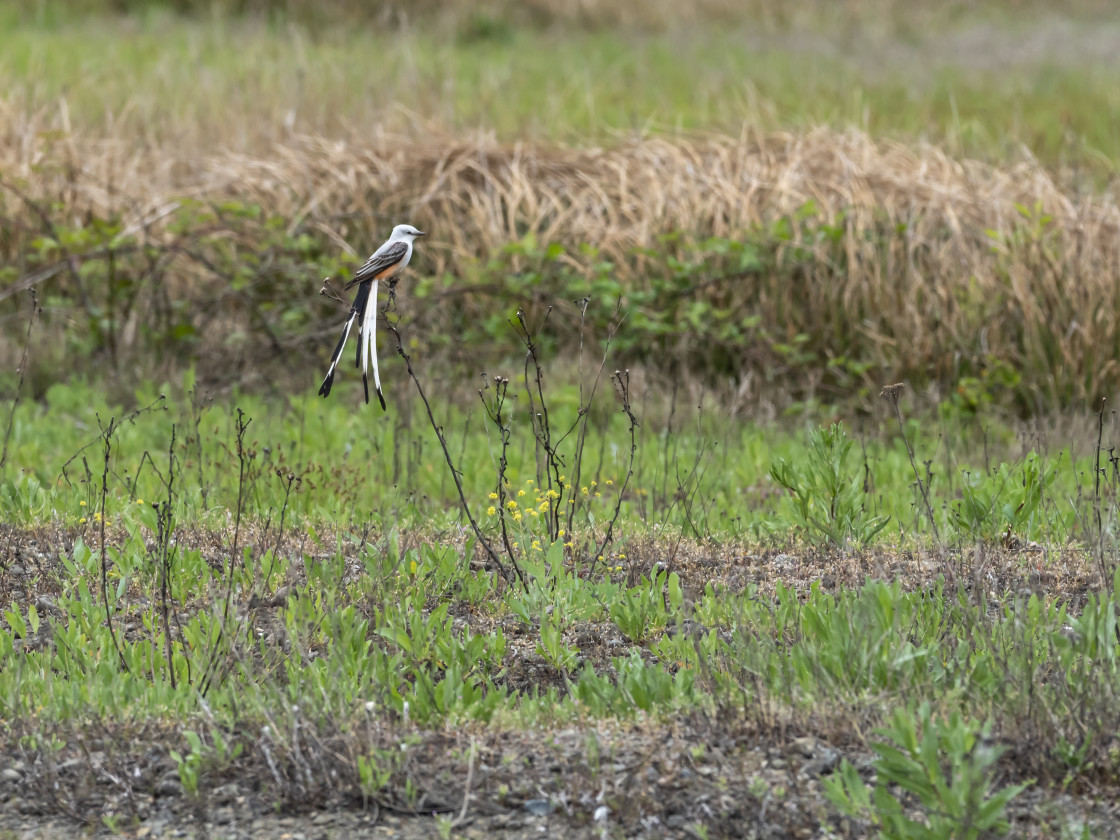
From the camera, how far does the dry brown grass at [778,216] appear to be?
777 cm

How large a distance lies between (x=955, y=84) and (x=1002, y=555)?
1207 cm

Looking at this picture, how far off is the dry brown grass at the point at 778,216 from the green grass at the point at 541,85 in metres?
0.73

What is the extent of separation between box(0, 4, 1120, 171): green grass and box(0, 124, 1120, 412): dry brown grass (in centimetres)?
73

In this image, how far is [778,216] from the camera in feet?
28.3

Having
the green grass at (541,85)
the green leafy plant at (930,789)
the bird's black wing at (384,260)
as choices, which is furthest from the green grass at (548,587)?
the green grass at (541,85)

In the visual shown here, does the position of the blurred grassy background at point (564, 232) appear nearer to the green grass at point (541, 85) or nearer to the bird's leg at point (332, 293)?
the green grass at point (541, 85)

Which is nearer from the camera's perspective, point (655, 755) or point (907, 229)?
point (655, 755)

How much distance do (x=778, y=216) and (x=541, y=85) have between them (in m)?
6.10

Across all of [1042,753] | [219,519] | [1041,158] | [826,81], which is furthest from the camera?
[826,81]

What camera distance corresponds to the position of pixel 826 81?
15.0 metres

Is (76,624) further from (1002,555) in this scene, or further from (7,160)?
(7,160)

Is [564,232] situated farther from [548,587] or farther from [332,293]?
[332,293]

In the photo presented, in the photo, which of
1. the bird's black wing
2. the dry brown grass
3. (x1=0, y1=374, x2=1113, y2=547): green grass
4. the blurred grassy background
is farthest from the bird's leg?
the dry brown grass

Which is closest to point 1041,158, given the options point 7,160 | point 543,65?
point 543,65
